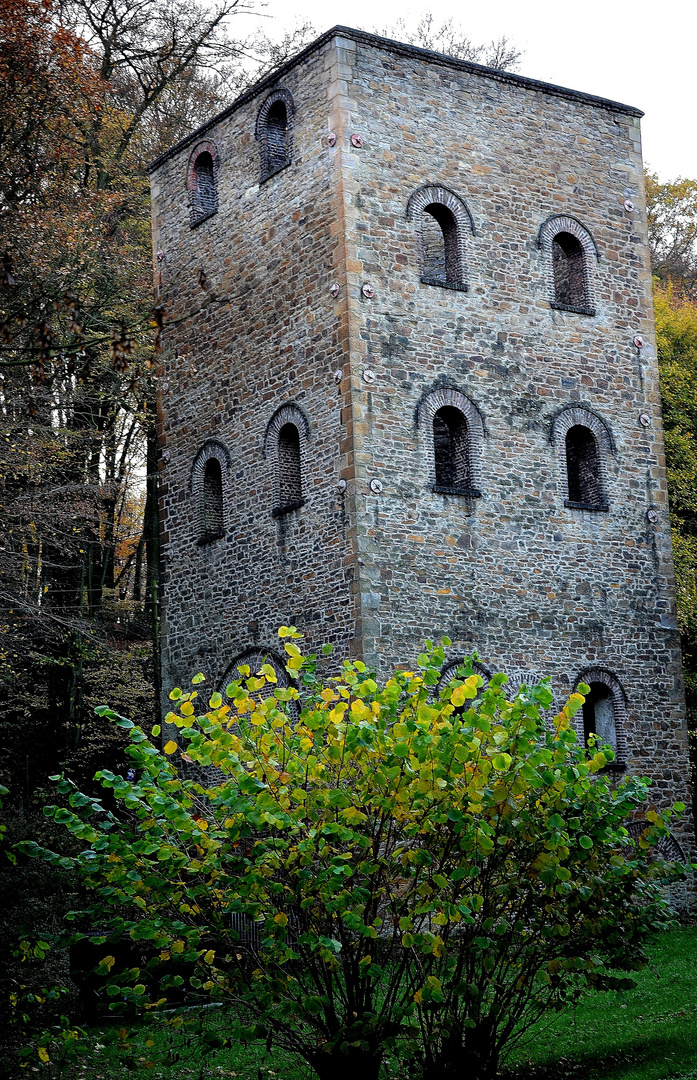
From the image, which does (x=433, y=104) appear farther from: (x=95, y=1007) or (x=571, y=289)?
(x=95, y=1007)

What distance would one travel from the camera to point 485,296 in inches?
641

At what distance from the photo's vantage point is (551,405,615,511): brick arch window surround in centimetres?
1662

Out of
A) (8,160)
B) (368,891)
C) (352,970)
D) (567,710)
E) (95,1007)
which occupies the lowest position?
(95,1007)

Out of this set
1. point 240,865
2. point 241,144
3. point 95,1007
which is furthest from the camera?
point 241,144

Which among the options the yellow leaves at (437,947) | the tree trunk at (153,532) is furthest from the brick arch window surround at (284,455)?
the yellow leaves at (437,947)

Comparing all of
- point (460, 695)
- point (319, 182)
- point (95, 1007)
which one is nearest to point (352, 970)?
point (460, 695)

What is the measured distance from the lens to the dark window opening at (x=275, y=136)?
1694 cm

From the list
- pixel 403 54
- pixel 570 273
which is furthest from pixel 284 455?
pixel 403 54

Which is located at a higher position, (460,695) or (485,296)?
(485,296)

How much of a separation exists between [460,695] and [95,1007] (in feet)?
21.5

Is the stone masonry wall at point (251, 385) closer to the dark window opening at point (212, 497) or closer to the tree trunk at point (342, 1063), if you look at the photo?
the dark window opening at point (212, 497)

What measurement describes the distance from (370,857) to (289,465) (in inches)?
348

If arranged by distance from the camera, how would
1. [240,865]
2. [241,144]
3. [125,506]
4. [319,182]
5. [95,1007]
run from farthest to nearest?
[125,506], [241,144], [319,182], [95,1007], [240,865]

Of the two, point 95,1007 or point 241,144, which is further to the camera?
point 241,144
